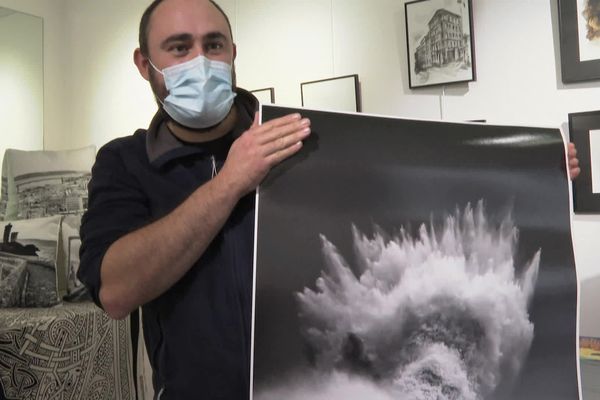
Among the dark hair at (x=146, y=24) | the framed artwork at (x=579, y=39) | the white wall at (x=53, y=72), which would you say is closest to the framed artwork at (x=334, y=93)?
the framed artwork at (x=579, y=39)

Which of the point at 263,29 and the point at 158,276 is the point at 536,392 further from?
the point at 263,29

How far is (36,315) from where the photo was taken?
7.02 ft

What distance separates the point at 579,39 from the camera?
5.34ft

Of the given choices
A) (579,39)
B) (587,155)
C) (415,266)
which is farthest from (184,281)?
(579,39)

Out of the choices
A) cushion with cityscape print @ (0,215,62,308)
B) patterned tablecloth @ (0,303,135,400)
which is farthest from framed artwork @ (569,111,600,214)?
cushion with cityscape print @ (0,215,62,308)

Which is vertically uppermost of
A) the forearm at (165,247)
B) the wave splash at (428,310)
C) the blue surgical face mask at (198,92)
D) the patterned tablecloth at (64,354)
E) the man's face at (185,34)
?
the man's face at (185,34)

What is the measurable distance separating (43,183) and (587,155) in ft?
7.73

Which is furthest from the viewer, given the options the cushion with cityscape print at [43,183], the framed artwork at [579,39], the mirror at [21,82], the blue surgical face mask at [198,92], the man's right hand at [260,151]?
the mirror at [21,82]

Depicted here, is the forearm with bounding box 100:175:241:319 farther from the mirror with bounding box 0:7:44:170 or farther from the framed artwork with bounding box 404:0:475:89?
the mirror with bounding box 0:7:44:170

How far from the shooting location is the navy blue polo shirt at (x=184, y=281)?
0.90m

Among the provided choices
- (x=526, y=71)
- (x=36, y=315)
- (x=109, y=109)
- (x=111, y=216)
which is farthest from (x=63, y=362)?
(x=526, y=71)

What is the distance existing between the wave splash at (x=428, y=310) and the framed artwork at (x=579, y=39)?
0.86m

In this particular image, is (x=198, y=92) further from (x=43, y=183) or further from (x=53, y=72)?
(x=53, y=72)

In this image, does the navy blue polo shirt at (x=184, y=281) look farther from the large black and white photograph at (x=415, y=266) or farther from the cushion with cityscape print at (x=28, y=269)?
the cushion with cityscape print at (x=28, y=269)
